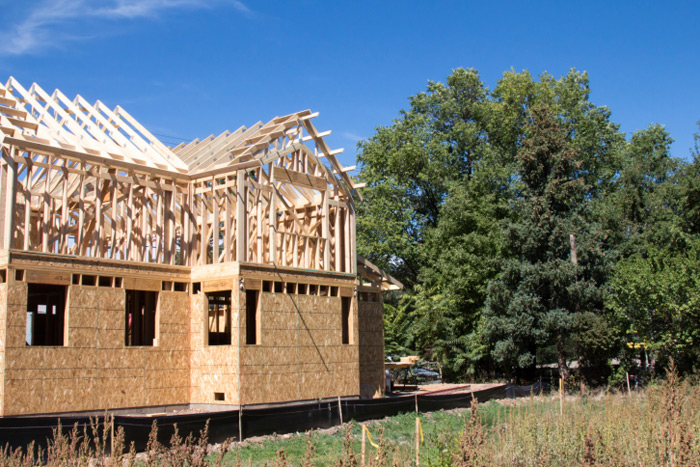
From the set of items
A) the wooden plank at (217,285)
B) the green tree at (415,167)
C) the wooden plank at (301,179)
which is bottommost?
the wooden plank at (217,285)

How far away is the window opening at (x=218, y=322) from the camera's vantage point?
23766 mm

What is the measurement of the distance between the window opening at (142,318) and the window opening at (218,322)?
2.36m

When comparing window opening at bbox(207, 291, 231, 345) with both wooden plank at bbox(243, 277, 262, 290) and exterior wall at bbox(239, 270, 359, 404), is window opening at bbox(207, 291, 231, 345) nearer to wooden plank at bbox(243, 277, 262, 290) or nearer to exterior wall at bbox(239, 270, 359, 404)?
exterior wall at bbox(239, 270, 359, 404)

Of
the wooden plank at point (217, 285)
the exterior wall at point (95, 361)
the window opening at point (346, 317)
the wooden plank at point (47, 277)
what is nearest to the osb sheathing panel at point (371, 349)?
the window opening at point (346, 317)

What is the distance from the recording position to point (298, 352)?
1986 cm

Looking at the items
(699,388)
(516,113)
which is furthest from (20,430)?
(516,113)

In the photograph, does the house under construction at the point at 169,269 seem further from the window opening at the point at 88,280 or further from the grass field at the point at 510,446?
the grass field at the point at 510,446

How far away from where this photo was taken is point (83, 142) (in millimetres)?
18406

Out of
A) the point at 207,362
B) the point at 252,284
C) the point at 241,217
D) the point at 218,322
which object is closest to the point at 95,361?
the point at 207,362

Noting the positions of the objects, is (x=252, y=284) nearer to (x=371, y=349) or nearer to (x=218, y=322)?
(x=218, y=322)

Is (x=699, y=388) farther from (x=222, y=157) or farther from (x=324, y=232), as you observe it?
(x=222, y=157)

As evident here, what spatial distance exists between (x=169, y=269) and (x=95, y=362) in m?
3.35

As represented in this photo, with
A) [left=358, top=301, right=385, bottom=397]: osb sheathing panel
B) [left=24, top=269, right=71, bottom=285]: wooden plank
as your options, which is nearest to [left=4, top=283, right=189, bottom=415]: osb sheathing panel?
[left=24, top=269, right=71, bottom=285]: wooden plank

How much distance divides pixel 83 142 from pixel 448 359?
849 inches
